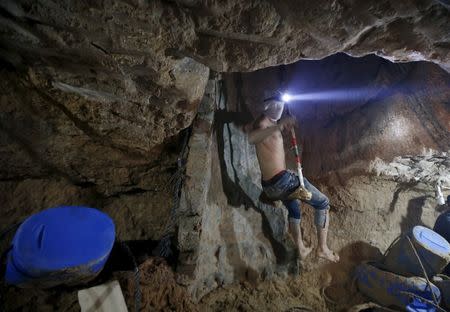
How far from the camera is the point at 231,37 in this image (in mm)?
2043

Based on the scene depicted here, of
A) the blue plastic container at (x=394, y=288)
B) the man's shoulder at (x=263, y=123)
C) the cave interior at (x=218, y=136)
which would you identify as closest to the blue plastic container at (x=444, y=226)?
the cave interior at (x=218, y=136)

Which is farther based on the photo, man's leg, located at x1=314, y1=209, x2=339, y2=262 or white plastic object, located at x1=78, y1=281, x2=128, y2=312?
man's leg, located at x1=314, y1=209, x2=339, y2=262

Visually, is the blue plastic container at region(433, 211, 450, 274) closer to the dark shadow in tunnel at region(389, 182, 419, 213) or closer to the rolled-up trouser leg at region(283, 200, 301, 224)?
the dark shadow in tunnel at region(389, 182, 419, 213)

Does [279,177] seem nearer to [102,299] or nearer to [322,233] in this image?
[322,233]

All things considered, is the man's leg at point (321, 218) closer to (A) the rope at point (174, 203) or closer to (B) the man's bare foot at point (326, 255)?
(B) the man's bare foot at point (326, 255)

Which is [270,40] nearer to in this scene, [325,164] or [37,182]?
[37,182]

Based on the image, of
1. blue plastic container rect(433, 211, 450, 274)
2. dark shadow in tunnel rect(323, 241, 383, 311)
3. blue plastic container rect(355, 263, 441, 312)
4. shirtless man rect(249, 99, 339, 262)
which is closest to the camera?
blue plastic container rect(355, 263, 441, 312)

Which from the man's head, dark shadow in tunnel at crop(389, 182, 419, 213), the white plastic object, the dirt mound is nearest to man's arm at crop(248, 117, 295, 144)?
the man's head

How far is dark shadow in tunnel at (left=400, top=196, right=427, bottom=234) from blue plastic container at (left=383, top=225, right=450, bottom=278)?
1.40m

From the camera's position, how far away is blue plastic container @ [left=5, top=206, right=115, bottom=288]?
159cm

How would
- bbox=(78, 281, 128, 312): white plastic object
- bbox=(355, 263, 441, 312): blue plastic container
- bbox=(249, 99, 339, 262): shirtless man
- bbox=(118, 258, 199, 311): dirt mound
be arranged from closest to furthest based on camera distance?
bbox=(78, 281, 128, 312): white plastic object, bbox=(118, 258, 199, 311): dirt mound, bbox=(355, 263, 441, 312): blue plastic container, bbox=(249, 99, 339, 262): shirtless man

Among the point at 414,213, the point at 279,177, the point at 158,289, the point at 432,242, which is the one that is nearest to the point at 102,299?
the point at 158,289

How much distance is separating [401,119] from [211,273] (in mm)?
4089

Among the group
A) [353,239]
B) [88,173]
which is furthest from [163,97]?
[353,239]
